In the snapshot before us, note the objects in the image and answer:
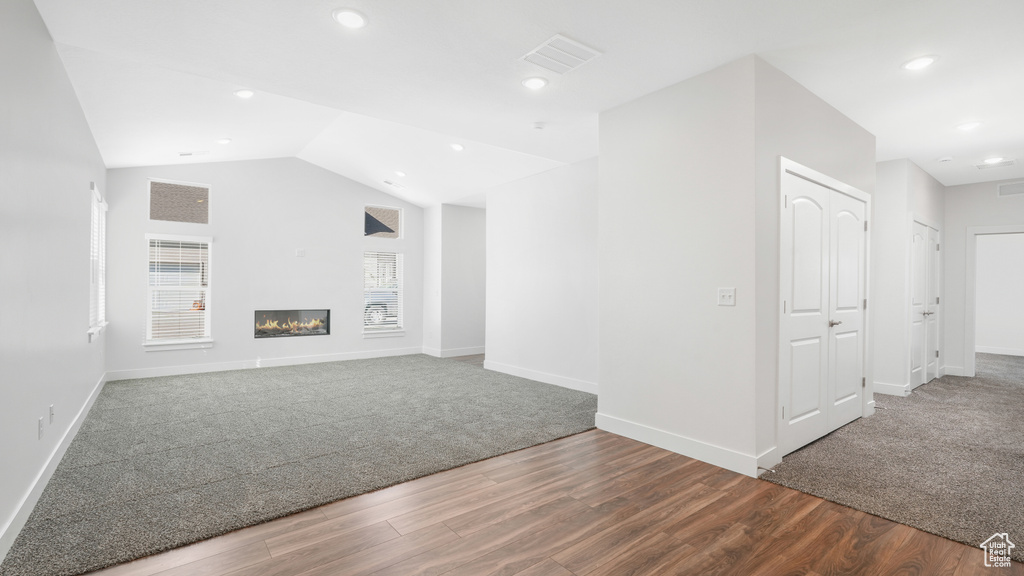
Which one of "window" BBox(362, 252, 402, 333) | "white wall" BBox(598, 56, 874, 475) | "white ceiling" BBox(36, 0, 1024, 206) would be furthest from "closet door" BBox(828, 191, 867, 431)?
"window" BBox(362, 252, 402, 333)

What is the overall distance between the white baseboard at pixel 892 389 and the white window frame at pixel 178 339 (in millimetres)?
8561

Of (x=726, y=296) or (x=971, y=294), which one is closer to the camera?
(x=726, y=296)

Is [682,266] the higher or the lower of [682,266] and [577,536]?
the higher

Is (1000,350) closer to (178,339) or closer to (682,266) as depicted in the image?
(682,266)

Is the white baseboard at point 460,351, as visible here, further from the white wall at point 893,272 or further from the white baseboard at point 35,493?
the white wall at point 893,272

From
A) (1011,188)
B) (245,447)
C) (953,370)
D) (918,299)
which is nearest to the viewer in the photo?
(245,447)

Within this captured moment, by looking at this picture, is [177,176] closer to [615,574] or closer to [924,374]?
[615,574]

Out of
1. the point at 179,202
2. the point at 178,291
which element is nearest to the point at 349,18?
the point at 179,202

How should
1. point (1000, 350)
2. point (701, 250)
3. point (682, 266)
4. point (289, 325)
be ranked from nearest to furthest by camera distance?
point (701, 250), point (682, 266), point (289, 325), point (1000, 350)

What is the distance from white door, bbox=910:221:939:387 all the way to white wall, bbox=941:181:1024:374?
41 cm

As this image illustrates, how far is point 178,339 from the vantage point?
656 cm

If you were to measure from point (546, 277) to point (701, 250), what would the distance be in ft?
9.83

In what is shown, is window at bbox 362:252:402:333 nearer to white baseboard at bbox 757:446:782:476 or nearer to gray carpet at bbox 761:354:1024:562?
white baseboard at bbox 757:446:782:476

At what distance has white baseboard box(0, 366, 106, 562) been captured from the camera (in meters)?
2.08
